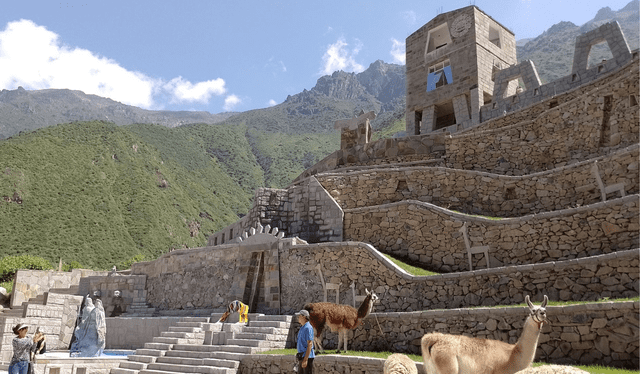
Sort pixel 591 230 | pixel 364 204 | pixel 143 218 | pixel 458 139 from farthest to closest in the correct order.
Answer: pixel 143 218, pixel 458 139, pixel 364 204, pixel 591 230

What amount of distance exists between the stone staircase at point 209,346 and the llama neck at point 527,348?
24.1ft

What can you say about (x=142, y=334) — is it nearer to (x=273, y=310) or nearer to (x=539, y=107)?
(x=273, y=310)

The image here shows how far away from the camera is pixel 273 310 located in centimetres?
1584

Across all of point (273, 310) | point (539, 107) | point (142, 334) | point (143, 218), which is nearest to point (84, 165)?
point (143, 218)

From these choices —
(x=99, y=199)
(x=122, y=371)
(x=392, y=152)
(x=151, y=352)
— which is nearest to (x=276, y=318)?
(x=151, y=352)

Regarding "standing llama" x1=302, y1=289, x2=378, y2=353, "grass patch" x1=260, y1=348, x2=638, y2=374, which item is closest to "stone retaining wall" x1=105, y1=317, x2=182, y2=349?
"grass patch" x1=260, y1=348, x2=638, y2=374

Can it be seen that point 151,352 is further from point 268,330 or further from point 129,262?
point 129,262

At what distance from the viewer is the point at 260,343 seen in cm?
1295

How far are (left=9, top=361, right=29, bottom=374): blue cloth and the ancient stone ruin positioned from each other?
3437 mm

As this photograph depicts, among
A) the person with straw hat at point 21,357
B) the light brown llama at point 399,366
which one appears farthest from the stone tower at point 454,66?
the person with straw hat at point 21,357

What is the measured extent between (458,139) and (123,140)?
52336 mm

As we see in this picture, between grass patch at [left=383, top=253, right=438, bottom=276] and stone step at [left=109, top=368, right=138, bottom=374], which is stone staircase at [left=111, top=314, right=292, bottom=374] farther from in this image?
grass patch at [left=383, top=253, right=438, bottom=276]

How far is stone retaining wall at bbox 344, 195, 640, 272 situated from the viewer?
36.3ft

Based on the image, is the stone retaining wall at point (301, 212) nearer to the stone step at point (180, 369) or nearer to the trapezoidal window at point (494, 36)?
the stone step at point (180, 369)
